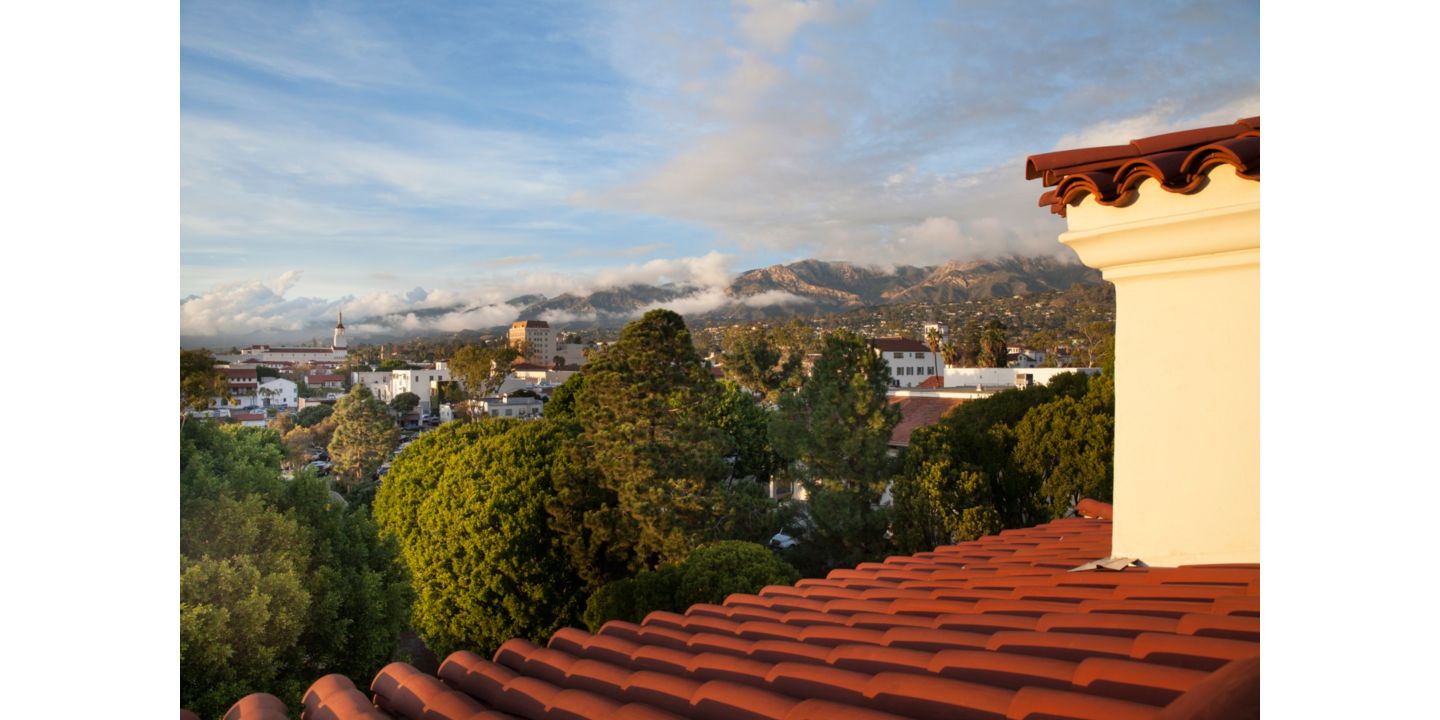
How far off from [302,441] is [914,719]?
7.08m

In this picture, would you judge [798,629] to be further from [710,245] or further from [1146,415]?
[710,245]

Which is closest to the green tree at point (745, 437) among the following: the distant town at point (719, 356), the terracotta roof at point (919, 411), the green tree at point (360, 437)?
the distant town at point (719, 356)

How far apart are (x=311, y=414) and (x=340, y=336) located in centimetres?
209

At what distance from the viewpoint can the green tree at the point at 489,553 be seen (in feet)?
25.6

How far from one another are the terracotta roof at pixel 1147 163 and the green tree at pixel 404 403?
8887 millimetres

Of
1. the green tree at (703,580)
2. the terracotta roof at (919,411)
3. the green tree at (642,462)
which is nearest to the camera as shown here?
the green tree at (703,580)

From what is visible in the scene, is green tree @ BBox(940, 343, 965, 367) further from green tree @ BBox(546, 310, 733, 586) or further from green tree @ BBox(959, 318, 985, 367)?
green tree @ BBox(546, 310, 733, 586)

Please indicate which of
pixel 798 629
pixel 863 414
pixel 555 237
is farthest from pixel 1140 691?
pixel 863 414

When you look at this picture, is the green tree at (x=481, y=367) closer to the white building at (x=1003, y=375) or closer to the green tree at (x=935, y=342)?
the white building at (x=1003, y=375)

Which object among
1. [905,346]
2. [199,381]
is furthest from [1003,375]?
[199,381]

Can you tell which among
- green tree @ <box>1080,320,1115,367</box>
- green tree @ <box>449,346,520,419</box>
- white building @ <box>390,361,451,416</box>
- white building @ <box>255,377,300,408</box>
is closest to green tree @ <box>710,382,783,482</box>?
green tree @ <box>449,346,520,419</box>

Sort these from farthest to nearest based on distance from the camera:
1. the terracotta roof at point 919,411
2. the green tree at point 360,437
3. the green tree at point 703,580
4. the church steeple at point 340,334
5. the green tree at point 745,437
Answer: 1. the green tree at point 745,437
2. the terracotta roof at point 919,411
3. the green tree at point 360,437
4. the green tree at point 703,580
5. the church steeple at point 340,334

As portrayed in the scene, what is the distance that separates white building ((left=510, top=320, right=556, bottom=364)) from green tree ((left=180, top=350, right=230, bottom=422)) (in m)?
6.31
